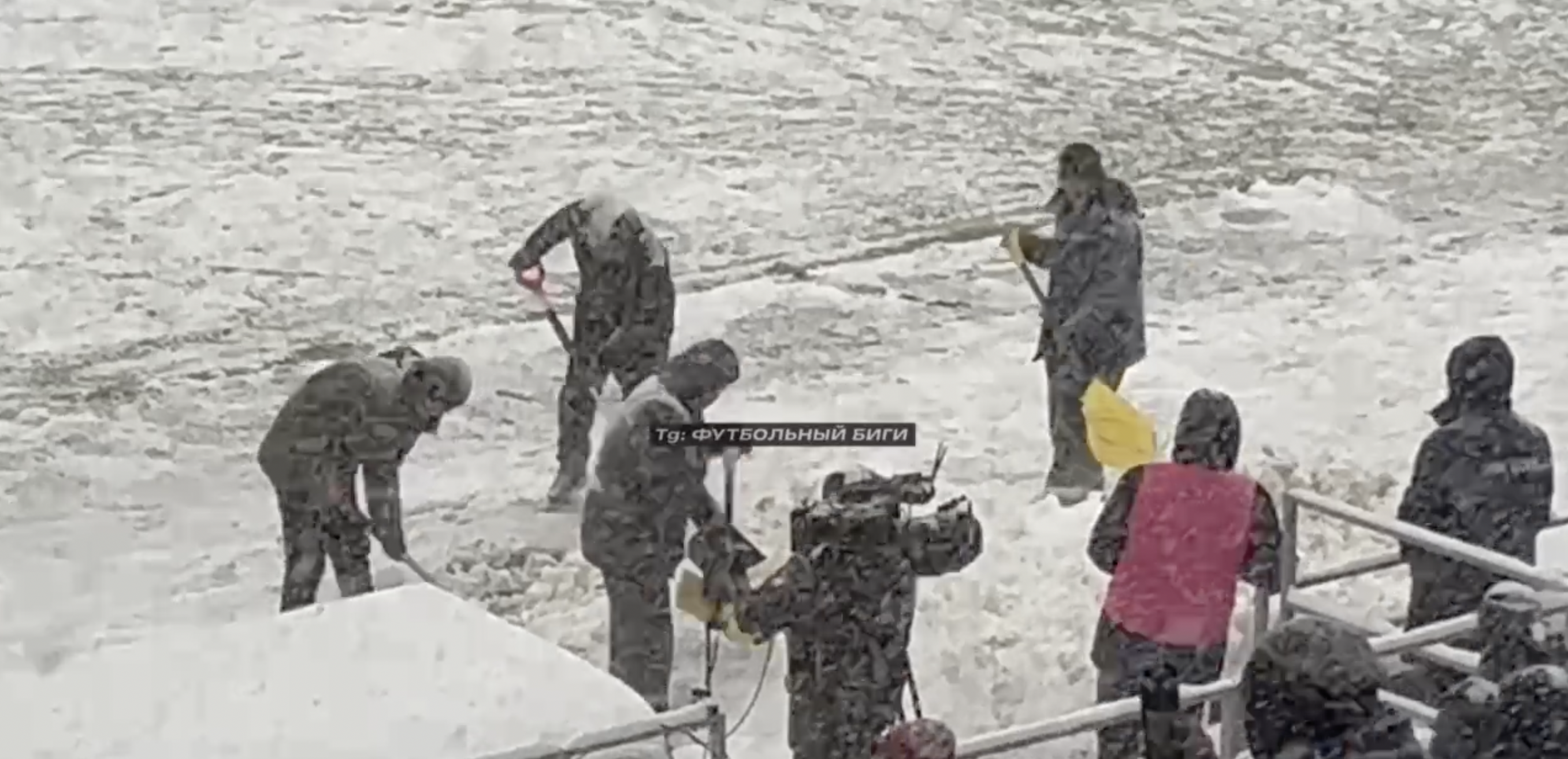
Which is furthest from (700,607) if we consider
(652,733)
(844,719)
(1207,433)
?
(652,733)

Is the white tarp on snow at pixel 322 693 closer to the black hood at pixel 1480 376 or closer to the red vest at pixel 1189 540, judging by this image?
the red vest at pixel 1189 540

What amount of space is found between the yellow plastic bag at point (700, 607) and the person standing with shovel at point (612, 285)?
2.07 metres

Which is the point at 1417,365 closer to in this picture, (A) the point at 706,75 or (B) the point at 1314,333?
(B) the point at 1314,333

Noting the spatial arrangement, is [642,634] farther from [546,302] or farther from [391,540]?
[546,302]

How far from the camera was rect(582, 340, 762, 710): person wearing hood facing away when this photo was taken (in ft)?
22.9

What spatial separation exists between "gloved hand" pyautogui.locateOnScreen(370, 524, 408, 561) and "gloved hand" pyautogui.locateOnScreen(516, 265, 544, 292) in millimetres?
1650

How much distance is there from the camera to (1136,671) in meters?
6.44

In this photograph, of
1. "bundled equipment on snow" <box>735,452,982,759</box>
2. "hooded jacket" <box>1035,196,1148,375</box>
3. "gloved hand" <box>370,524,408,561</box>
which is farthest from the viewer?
"hooded jacket" <box>1035,196,1148,375</box>

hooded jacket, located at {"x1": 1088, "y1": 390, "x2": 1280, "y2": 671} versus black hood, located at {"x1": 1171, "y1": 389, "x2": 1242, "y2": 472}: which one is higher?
black hood, located at {"x1": 1171, "y1": 389, "x2": 1242, "y2": 472}

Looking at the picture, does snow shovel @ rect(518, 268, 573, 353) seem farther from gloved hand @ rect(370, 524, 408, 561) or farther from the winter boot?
the winter boot

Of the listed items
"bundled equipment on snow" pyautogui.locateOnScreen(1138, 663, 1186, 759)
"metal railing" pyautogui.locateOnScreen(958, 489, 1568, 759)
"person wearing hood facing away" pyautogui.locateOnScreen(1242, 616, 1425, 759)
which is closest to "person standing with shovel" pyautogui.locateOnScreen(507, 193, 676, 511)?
"metal railing" pyautogui.locateOnScreen(958, 489, 1568, 759)

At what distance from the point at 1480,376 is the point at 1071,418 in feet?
11.2

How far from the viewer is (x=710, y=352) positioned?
695 centimetres

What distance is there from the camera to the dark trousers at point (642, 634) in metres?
7.30
